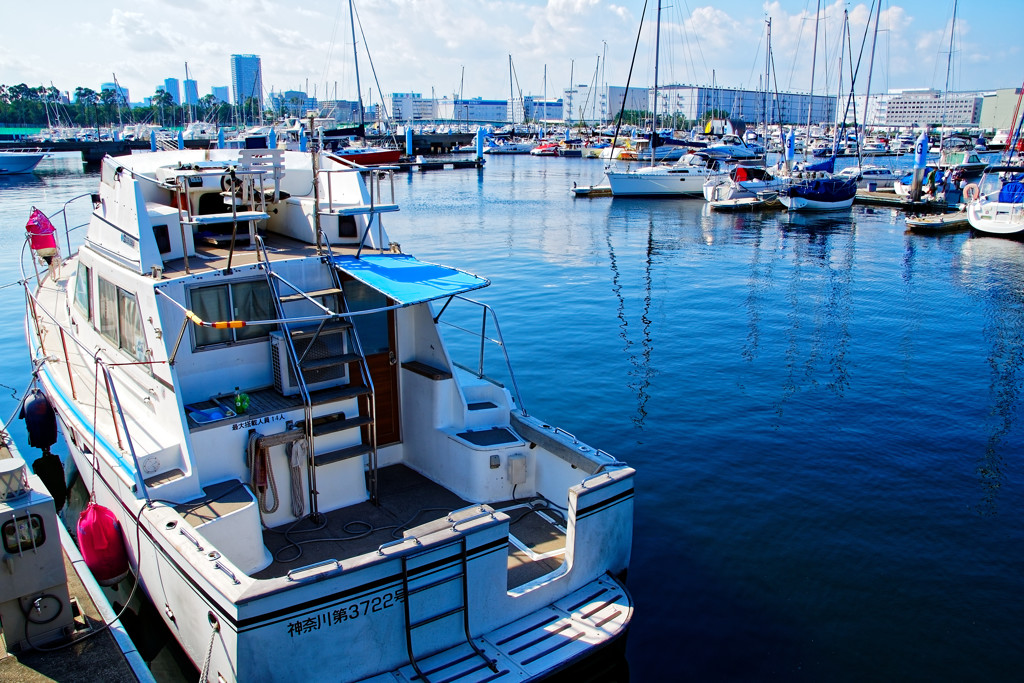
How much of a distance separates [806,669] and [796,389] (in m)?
8.77

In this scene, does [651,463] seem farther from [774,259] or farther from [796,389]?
[774,259]

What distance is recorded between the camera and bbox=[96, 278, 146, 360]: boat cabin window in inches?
311

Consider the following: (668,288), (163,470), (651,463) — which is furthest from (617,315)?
(163,470)

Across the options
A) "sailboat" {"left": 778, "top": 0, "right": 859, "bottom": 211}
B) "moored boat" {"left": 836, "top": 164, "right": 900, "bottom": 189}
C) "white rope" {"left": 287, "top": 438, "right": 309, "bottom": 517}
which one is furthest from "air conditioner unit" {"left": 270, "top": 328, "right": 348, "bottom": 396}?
"moored boat" {"left": 836, "top": 164, "right": 900, "bottom": 189}

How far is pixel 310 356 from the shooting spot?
783 cm

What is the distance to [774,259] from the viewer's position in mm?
A: 31500

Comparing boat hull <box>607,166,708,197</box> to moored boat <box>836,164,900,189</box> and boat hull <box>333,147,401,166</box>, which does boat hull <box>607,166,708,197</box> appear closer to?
moored boat <box>836,164,900,189</box>

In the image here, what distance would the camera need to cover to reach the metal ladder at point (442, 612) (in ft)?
19.1

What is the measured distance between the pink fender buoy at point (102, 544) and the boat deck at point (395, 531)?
4.83ft

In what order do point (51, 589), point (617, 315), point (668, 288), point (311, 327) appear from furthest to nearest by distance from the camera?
point (668, 288)
point (617, 315)
point (311, 327)
point (51, 589)

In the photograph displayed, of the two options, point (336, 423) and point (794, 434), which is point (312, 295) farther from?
point (794, 434)

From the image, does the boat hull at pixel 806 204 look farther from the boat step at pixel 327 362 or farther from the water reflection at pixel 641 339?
the boat step at pixel 327 362

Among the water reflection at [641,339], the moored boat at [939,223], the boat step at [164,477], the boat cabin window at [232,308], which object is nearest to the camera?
the boat step at [164,477]

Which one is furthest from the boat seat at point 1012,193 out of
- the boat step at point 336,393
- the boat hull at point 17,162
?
the boat hull at point 17,162
